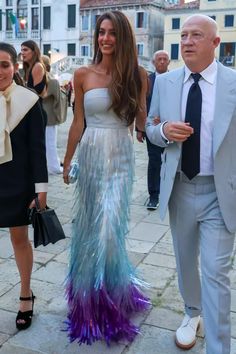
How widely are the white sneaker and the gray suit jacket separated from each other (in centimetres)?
75

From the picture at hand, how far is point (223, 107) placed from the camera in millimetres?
2314

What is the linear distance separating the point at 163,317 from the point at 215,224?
97 centimetres

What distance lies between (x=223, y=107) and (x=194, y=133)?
0.19 meters

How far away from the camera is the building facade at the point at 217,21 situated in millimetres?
43000

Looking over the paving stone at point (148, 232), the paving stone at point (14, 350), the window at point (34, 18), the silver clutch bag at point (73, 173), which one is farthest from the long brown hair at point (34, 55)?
the window at point (34, 18)

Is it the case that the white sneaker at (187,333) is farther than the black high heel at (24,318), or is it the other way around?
the black high heel at (24,318)

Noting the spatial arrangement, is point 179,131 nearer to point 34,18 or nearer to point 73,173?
point 73,173

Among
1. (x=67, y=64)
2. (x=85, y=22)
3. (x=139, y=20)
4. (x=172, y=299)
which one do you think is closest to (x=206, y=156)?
(x=172, y=299)

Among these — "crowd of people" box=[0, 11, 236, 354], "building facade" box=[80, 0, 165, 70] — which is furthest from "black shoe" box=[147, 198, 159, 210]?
"building facade" box=[80, 0, 165, 70]

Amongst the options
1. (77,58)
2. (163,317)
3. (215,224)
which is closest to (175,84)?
(215,224)

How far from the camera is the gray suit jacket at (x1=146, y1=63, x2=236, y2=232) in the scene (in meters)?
2.31

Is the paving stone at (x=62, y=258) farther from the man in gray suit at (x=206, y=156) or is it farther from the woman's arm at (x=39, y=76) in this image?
the woman's arm at (x=39, y=76)

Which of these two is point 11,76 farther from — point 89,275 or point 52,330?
point 52,330

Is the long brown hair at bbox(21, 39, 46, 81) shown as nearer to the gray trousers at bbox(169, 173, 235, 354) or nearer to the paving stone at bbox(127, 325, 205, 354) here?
the gray trousers at bbox(169, 173, 235, 354)
